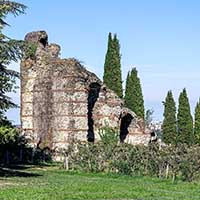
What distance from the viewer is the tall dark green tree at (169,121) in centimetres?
6133

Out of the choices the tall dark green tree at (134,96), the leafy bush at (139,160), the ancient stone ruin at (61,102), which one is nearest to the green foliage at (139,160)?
the leafy bush at (139,160)

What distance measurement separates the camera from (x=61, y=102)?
4656 cm

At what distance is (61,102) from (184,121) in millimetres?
18265

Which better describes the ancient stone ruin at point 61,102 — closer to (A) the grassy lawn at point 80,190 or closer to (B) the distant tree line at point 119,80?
(B) the distant tree line at point 119,80

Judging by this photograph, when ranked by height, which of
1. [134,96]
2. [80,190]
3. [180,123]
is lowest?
[80,190]

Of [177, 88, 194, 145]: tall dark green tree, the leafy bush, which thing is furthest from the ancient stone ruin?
[177, 88, 194, 145]: tall dark green tree

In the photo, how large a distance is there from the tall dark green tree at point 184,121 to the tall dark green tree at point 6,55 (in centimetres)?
3485

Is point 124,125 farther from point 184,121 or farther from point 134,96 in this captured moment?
point 184,121

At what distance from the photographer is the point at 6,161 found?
4138cm

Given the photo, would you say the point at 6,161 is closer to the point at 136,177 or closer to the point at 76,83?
the point at 76,83

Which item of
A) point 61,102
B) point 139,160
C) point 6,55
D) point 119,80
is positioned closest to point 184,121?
point 119,80

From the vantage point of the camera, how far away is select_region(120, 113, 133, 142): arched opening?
169ft

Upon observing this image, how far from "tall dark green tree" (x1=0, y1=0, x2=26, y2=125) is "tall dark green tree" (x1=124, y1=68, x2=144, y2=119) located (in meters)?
33.4

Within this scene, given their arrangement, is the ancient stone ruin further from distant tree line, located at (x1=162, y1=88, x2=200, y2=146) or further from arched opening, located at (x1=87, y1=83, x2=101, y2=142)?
distant tree line, located at (x1=162, y1=88, x2=200, y2=146)
